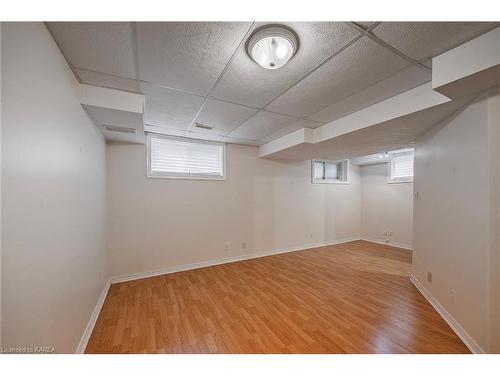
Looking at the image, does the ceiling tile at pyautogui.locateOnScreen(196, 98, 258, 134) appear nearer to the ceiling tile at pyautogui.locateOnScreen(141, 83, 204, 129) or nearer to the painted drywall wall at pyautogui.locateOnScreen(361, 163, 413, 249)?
the ceiling tile at pyautogui.locateOnScreen(141, 83, 204, 129)

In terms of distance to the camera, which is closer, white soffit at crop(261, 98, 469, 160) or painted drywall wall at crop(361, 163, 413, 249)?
white soffit at crop(261, 98, 469, 160)

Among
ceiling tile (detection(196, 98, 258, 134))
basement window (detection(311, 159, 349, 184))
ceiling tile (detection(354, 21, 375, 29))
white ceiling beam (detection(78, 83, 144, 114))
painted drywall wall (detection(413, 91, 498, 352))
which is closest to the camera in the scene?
ceiling tile (detection(354, 21, 375, 29))

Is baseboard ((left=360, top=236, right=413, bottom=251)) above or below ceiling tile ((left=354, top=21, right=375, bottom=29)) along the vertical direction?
below

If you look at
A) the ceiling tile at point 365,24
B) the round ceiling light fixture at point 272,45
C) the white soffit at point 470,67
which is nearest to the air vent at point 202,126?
→ the round ceiling light fixture at point 272,45

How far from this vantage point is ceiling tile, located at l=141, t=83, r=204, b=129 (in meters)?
1.93

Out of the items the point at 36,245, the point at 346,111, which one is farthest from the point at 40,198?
the point at 346,111

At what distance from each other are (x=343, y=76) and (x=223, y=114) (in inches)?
57.0

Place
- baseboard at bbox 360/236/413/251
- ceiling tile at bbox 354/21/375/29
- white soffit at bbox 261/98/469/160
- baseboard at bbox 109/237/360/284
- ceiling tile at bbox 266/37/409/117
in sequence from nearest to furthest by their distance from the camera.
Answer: ceiling tile at bbox 354/21/375/29
ceiling tile at bbox 266/37/409/117
white soffit at bbox 261/98/469/160
baseboard at bbox 109/237/360/284
baseboard at bbox 360/236/413/251

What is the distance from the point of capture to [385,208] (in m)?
5.09

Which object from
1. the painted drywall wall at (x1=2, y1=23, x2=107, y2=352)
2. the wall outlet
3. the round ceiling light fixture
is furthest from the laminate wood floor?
the round ceiling light fixture

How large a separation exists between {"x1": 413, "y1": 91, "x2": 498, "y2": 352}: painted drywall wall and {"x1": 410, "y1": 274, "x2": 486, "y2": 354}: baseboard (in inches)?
1.2

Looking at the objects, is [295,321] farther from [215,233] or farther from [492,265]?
[215,233]
